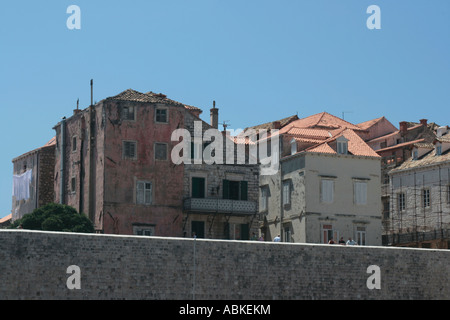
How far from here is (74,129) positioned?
203 ft

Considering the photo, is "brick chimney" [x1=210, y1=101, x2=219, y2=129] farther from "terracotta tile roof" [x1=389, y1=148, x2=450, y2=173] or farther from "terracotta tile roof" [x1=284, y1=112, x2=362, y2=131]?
"terracotta tile roof" [x1=389, y1=148, x2=450, y2=173]

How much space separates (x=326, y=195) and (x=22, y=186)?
19779mm

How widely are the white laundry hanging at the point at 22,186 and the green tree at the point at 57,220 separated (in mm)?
12369

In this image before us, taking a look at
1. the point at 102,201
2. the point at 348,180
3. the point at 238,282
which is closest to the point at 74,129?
the point at 102,201

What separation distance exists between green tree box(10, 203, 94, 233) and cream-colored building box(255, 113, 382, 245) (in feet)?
52.0

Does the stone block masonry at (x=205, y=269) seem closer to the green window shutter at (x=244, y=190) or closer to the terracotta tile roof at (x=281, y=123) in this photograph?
the green window shutter at (x=244, y=190)

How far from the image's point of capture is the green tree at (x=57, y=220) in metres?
52.7

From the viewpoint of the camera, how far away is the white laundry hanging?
218ft

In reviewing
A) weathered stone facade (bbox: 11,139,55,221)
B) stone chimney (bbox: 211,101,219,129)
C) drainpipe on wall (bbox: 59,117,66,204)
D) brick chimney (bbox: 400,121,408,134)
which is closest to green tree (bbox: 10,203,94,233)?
drainpipe on wall (bbox: 59,117,66,204)

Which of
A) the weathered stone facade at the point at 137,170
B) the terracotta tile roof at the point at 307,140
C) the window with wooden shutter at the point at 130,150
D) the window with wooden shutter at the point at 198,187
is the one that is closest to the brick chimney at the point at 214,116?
the terracotta tile roof at the point at 307,140

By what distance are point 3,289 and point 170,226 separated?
2003 cm

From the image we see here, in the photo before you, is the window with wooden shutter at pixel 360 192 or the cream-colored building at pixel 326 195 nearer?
the cream-colored building at pixel 326 195

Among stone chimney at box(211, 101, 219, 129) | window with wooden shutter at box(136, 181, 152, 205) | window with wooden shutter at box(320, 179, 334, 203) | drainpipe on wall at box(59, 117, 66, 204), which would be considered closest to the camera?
window with wooden shutter at box(136, 181, 152, 205)
